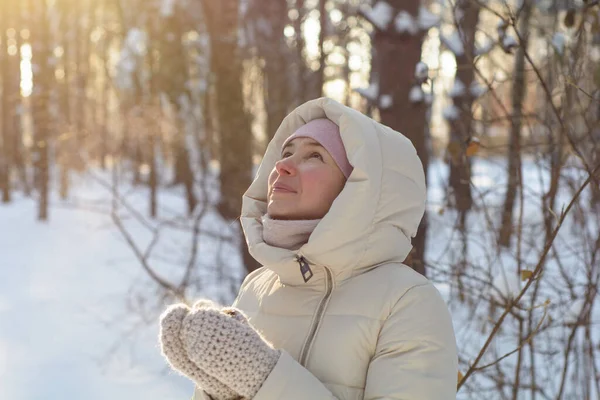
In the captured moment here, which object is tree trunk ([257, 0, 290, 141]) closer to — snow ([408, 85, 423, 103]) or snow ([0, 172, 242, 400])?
snow ([0, 172, 242, 400])

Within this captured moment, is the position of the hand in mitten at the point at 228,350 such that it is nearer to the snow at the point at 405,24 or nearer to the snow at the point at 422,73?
the snow at the point at 422,73

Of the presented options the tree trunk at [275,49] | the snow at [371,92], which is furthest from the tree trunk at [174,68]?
the snow at [371,92]

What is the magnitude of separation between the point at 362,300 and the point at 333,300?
0.26 feet

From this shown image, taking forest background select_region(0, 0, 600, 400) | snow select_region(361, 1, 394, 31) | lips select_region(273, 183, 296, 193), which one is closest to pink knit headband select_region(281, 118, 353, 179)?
lips select_region(273, 183, 296, 193)

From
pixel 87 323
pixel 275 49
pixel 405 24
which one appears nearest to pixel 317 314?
pixel 405 24

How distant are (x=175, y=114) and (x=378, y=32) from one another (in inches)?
322

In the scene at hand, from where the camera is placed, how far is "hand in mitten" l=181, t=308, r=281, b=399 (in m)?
1.59

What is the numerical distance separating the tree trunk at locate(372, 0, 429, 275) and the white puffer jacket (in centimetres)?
237

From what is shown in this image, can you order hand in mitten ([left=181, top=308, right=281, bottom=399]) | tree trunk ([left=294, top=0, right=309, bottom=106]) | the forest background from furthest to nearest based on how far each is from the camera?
tree trunk ([left=294, top=0, right=309, bottom=106]) → the forest background → hand in mitten ([left=181, top=308, right=281, bottom=399])

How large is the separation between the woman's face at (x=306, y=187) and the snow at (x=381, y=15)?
104 inches

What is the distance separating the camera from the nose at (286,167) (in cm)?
181

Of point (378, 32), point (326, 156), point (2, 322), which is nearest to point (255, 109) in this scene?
point (2, 322)

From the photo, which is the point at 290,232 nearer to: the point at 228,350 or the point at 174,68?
the point at 228,350

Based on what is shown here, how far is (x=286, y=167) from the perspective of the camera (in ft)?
5.94
